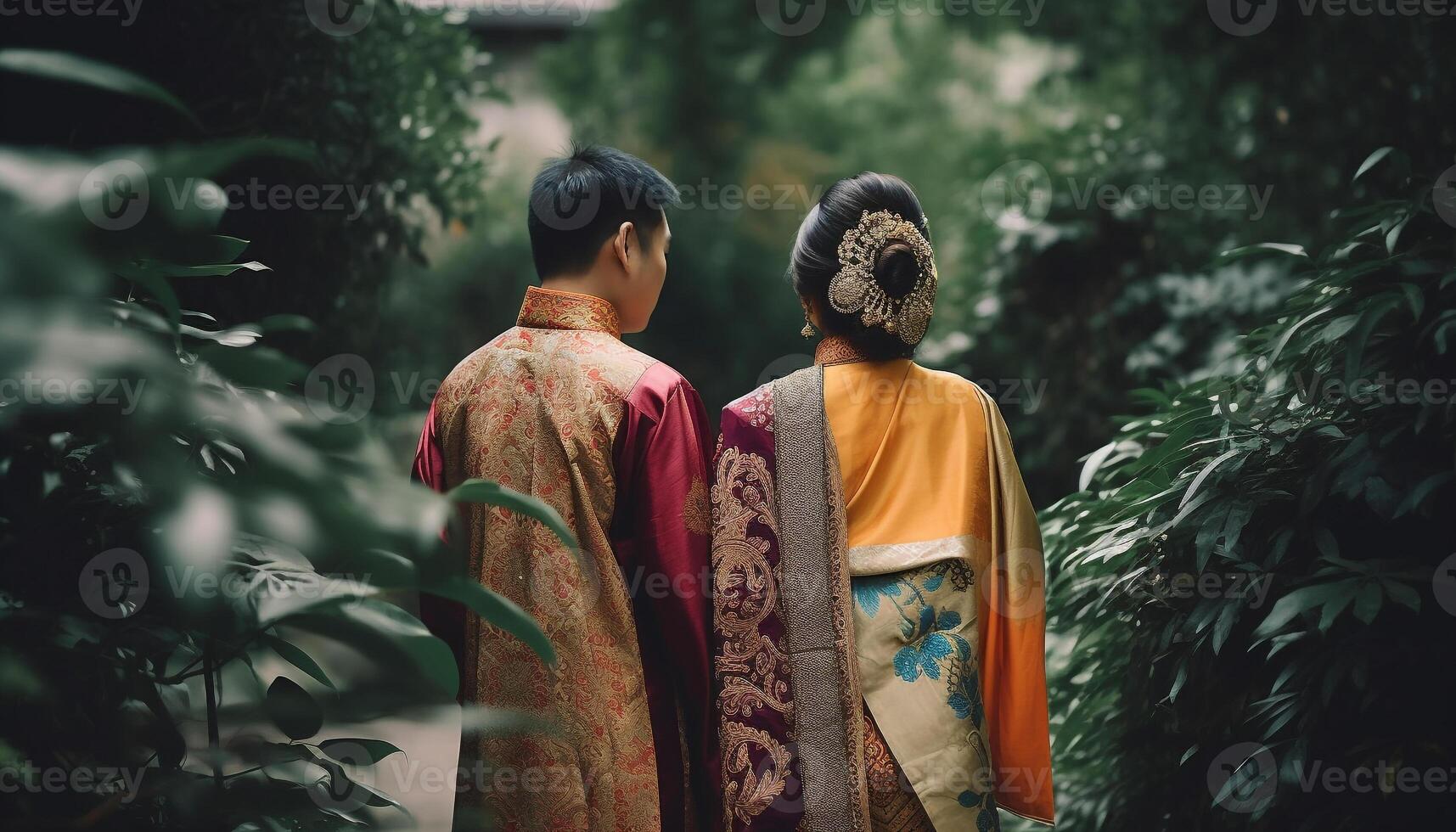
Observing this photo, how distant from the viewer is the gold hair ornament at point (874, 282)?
74.3 inches

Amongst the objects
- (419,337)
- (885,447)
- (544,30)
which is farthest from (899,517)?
(544,30)

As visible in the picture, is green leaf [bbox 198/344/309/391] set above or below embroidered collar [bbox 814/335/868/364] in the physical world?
above

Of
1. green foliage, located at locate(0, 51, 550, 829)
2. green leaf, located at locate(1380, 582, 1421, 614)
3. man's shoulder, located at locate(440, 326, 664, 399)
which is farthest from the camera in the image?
man's shoulder, located at locate(440, 326, 664, 399)

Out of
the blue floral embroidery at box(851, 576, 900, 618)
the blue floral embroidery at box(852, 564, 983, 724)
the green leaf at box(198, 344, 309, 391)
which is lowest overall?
the blue floral embroidery at box(852, 564, 983, 724)

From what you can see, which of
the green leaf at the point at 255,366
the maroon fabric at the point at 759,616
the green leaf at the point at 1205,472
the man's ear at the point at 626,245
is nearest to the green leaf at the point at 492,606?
the green leaf at the point at 255,366

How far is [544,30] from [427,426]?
11175mm

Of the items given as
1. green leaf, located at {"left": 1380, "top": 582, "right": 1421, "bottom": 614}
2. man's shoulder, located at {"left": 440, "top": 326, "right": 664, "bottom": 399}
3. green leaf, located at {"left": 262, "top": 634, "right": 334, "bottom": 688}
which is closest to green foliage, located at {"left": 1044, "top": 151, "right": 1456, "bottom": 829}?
green leaf, located at {"left": 1380, "top": 582, "right": 1421, "bottom": 614}

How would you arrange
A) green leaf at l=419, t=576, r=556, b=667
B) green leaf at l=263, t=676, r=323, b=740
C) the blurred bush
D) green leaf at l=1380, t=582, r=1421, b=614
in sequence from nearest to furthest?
green leaf at l=419, t=576, r=556, b=667, green leaf at l=263, t=676, r=323, b=740, green leaf at l=1380, t=582, r=1421, b=614, the blurred bush

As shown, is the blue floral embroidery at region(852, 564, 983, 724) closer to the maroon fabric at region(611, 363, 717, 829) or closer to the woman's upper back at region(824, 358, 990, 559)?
the woman's upper back at region(824, 358, 990, 559)

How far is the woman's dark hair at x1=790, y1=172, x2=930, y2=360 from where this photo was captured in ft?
6.21

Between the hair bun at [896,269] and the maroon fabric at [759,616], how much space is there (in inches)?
10.6

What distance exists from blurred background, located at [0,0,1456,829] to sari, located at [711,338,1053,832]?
337 mm

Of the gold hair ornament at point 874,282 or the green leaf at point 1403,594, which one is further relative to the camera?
the gold hair ornament at point 874,282

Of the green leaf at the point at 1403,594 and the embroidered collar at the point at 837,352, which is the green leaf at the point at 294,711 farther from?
the green leaf at the point at 1403,594
